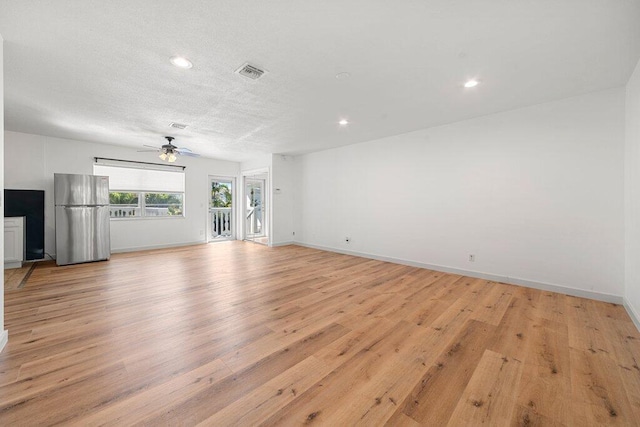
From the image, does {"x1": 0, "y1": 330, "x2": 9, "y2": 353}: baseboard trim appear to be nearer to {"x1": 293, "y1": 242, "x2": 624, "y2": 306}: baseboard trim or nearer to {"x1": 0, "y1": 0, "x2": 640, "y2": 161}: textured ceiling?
{"x1": 0, "y1": 0, "x2": 640, "y2": 161}: textured ceiling

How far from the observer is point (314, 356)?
6.27 ft

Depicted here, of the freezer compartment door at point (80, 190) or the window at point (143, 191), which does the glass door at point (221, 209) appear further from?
the freezer compartment door at point (80, 190)

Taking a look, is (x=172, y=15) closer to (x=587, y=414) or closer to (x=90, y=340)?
(x=90, y=340)

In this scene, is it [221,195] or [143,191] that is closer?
[143,191]

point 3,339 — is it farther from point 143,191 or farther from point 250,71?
point 143,191

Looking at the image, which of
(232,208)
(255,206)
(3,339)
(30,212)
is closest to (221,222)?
(232,208)

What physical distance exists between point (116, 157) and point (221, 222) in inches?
122

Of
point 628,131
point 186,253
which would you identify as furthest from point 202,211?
point 628,131

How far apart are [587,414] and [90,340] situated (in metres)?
3.54

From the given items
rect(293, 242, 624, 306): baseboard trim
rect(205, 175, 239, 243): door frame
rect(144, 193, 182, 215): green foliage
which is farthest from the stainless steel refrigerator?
rect(293, 242, 624, 306): baseboard trim

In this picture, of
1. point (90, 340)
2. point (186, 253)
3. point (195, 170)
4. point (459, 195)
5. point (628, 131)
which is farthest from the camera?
point (195, 170)

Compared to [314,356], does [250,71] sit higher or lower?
higher

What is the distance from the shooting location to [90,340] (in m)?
2.13

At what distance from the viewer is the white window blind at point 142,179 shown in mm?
5815
